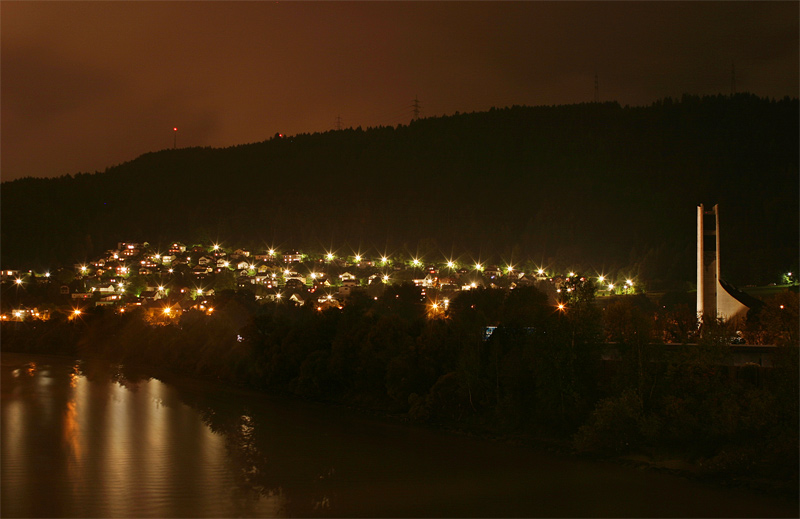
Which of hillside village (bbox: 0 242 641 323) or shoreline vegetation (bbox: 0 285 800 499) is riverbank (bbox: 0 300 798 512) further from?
hillside village (bbox: 0 242 641 323)

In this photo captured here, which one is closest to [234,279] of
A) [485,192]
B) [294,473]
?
[485,192]

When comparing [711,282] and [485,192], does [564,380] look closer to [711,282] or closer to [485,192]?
[711,282]

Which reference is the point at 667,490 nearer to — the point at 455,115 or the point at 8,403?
the point at 8,403

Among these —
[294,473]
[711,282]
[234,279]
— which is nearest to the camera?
[294,473]

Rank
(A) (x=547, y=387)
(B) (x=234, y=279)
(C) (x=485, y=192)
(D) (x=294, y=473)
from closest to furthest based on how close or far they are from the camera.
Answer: (D) (x=294, y=473) → (A) (x=547, y=387) → (B) (x=234, y=279) → (C) (x=485, y=192)

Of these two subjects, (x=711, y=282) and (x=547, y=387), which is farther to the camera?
(x=711, y=282)

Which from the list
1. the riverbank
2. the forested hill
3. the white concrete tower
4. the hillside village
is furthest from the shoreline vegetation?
the forested hill

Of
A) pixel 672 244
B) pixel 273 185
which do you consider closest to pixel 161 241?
pixel 273 185
